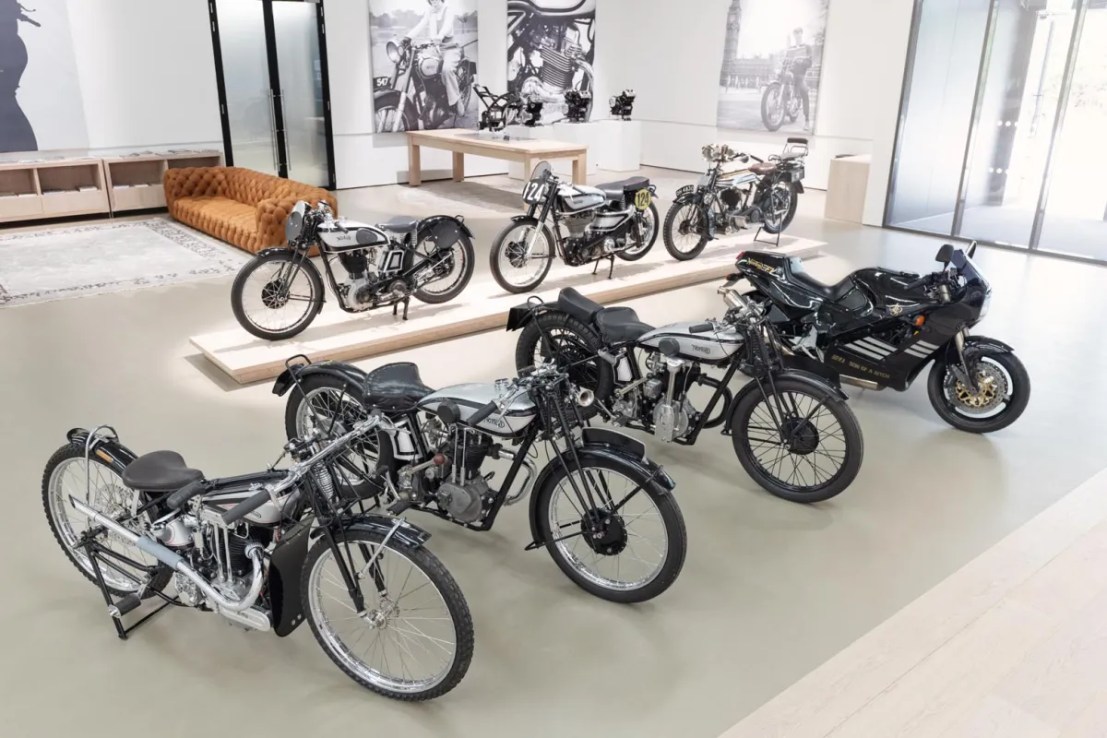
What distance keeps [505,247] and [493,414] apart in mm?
3669

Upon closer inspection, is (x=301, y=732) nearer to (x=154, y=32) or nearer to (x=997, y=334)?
(x=997, y=334)

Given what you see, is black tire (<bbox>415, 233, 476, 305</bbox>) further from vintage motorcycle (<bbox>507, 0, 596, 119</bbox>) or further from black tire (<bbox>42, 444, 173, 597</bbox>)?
vintage motorcycle (<bbox>507, 0, 596, 119</bbox>)

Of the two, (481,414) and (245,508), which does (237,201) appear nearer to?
(481,414)

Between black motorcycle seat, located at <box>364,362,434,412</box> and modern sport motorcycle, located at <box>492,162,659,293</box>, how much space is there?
3.21 m

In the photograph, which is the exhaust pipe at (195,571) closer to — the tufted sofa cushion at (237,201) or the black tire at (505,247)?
the black tire at (505,247)

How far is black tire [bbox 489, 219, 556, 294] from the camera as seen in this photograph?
615 centimetres

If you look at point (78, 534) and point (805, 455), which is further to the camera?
point (805, 455)

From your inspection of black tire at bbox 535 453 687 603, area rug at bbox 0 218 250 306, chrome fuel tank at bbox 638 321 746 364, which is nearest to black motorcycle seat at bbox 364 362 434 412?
black tire at bbox 535 453 687 603

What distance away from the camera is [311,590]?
2424mm

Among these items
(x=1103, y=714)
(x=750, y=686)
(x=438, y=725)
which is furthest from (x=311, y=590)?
(x=1103, y=714)

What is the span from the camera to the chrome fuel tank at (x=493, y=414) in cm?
276

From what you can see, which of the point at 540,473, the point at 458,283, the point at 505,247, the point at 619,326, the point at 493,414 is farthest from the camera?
the point at 505,247

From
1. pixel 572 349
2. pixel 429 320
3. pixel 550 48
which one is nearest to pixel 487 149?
pixel 550 48

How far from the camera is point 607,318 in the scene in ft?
12.4
